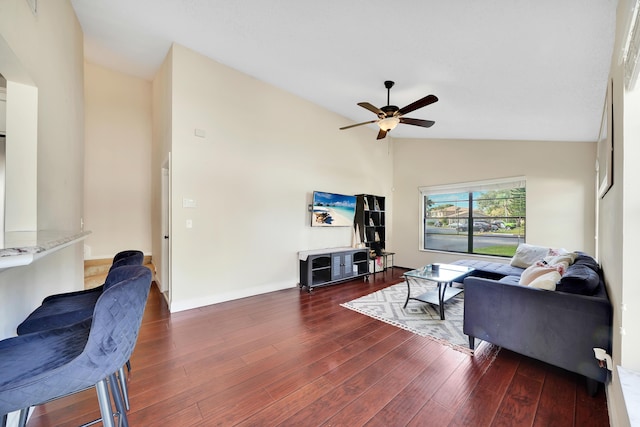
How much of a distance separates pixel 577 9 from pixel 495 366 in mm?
2669

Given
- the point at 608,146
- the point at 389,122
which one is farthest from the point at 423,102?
the point at 608,146

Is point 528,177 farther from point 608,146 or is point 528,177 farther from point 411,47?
point 411,47

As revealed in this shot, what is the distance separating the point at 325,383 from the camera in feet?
6.26

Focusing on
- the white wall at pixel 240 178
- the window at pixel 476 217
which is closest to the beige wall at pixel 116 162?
the white wall at pixel 240 178

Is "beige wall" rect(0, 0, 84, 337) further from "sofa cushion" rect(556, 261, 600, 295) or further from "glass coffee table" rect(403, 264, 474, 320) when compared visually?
"sofa cushion" rect(556, 261, 600, 295)

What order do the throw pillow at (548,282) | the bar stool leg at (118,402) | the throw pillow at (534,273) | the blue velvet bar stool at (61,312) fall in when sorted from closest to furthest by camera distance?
the bar stool leg at (118,402) < the blue velvet bar stool at (61,312) < the throw pillow at (548,282) < the throw pillow at (534,273)

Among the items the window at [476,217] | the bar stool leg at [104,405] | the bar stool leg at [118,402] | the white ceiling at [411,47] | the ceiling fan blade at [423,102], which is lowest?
the bar stool leg at [118,402]

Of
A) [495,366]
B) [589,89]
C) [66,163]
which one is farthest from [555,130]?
[66,163]

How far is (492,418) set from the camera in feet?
5.23

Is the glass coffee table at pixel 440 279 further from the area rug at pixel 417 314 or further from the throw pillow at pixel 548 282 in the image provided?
the throw pillow at pixel 548 282

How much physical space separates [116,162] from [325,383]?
17.5ft

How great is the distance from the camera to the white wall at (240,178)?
130 inches

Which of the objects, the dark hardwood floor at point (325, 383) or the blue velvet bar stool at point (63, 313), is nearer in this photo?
the blue velvet bar stool at point (63, 313)

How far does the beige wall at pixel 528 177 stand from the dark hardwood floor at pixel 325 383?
3122 millimetres
